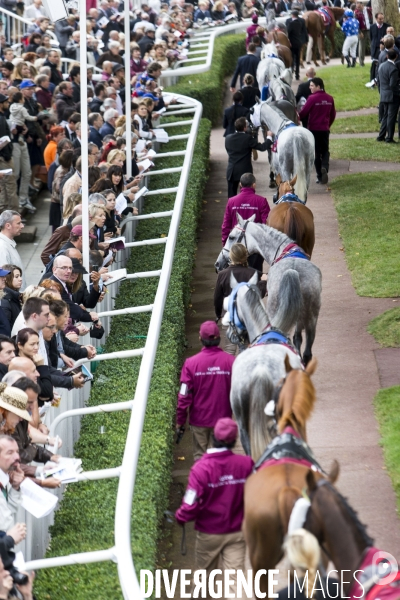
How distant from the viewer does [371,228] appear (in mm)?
14953

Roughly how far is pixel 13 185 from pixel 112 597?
29.1 feet

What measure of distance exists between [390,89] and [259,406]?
45.1ft

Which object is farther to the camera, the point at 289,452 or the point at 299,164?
the point at 299,164

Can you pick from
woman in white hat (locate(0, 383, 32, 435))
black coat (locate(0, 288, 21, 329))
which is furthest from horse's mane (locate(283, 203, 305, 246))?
woman in white hat (locate(0, 383, 32, 435))

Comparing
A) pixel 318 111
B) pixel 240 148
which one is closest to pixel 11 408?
pixel 240 148

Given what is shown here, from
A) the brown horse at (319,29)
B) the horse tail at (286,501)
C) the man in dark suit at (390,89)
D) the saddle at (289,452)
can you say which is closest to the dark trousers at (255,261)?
the saddle at (289,452)

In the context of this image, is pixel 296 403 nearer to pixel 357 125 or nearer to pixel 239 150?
pixel 239 150

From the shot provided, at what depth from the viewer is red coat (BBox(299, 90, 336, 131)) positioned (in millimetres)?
16562

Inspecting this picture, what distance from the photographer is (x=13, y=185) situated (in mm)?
13812

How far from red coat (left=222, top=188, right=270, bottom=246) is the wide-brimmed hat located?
590 cm

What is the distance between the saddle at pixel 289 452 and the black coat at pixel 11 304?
9.69ft

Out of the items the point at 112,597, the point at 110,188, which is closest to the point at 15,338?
the point at 112,597

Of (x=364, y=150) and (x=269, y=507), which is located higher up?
(x=269, y=507)

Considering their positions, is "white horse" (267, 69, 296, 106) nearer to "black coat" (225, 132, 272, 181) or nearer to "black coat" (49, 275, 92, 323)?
"black coat" (225, 132, 272, 181)
